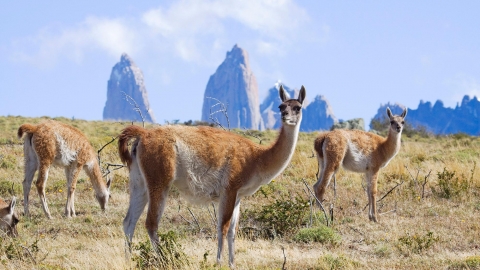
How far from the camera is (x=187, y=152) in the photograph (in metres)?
6.93

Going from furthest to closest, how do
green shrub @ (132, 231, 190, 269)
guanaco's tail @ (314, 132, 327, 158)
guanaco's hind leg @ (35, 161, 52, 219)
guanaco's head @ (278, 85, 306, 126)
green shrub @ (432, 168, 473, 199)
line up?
green shrub @ (432, 168, 473, 199)
guanaco's tail @ (314, 132, 327, 158)
guanaco's hind leg @ (35, 161, 52, 219)
guanaco's head @ (278, 85, 306, 126)
green shrub @ (132, 231, 190, 269)

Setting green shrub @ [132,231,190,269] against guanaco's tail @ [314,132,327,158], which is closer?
green shrub @ [132,231,190,269]

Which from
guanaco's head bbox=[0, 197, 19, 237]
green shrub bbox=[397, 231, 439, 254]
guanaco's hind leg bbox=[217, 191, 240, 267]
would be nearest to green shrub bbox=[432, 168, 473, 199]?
green shrub bbox=[397, 231, 439, 254]

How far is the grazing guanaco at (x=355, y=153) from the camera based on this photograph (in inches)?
440

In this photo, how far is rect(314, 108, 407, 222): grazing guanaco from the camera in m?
11.2

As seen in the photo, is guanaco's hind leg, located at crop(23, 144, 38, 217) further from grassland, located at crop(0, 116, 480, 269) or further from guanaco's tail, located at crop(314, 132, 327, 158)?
guanaco's tail, located at crop(314, 132, 327, 158)

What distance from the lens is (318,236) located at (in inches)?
339

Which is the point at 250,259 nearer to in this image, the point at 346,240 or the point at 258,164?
the point at 258,164

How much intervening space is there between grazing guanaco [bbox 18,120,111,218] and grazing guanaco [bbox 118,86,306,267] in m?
4.42

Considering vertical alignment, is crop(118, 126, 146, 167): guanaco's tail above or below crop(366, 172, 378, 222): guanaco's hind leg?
above

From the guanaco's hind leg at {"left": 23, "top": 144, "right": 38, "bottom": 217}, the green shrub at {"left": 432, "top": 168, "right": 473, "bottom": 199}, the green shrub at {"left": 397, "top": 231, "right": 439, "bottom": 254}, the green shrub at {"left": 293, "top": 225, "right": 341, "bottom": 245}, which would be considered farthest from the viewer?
the green shrub at {"left": 432, "top": 168, "right": 473, "bottom": 199}

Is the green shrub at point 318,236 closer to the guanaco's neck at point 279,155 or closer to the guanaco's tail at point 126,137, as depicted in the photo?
the guanaco's neck at point 279,155

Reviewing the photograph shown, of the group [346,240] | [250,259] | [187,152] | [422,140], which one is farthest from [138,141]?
[422,140]

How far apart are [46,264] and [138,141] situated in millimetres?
1843
